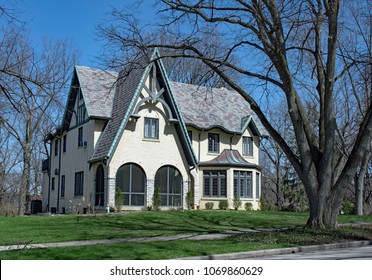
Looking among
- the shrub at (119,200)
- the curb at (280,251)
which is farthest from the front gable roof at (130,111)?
the curb at (280,251)

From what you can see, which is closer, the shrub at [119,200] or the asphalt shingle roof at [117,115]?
the shrub at [119,200]

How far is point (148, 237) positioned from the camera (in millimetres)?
16328

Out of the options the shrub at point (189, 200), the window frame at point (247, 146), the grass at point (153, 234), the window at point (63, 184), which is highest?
the window frame at point (247, 146)

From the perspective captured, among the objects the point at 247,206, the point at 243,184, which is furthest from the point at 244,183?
the point at 247,206

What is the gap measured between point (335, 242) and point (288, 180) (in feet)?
118

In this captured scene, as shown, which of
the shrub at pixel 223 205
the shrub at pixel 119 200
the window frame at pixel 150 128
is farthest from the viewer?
the shrub at pixel 223 205

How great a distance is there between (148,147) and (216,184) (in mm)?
6034

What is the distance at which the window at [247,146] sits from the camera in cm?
3619

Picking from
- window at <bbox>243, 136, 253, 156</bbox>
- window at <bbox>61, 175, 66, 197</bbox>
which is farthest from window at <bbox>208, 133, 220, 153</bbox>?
window at <bbox>61, 175, 66, 197</bbox>

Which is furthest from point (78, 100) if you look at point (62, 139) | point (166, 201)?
point (166, 201)

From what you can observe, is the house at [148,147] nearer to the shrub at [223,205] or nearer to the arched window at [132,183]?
the arched window at [132,183]

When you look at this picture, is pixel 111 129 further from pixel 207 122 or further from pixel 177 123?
pixel 207 122

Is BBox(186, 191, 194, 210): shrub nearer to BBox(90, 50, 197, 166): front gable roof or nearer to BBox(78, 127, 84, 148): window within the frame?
BBox(90, 50, 197, 166): front gable roof

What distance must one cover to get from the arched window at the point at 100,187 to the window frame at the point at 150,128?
3.47 m
